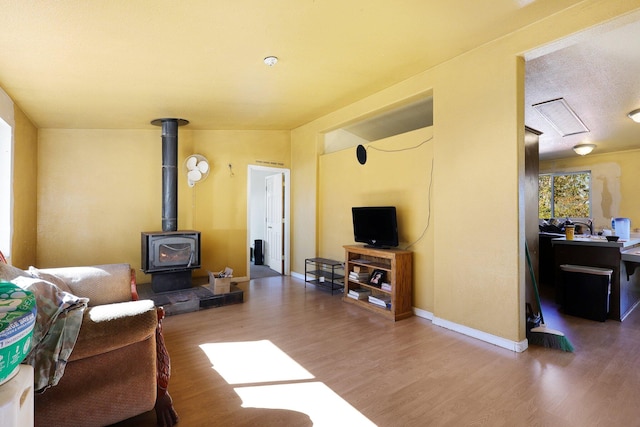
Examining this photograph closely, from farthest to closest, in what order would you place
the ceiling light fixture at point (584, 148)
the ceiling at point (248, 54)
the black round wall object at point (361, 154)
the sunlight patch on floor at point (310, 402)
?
the ceiling light fixture at point (584, 148), the black round wall object at point (361, 154), the ceiling at point (248, 54), the sunlight patch on floor at point (310, 402)

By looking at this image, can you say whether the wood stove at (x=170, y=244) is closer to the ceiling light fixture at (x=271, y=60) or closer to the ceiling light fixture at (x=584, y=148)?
the ceiling light fixture at (x=271, y=60)

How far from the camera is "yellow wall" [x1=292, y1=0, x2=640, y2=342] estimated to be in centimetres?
276

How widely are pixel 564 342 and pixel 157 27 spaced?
13.7 ft

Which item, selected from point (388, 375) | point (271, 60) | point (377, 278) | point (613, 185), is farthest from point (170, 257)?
point (613, 185)

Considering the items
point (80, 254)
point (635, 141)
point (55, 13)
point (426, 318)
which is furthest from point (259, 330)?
point (635, 141)

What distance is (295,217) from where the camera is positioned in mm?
6062

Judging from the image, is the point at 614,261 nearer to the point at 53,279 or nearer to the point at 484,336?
the point at 484,336

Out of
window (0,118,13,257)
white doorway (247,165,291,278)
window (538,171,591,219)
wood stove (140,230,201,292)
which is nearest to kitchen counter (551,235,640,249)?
window (538,171,591,219)

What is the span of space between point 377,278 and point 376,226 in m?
0.65

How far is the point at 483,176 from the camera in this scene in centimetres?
301

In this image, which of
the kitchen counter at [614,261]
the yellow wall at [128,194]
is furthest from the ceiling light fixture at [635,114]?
the yellow wall at [128,194]

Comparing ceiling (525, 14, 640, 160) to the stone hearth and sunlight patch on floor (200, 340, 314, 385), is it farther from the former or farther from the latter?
the stone hearth

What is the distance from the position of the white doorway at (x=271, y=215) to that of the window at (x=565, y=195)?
6084 millimetres

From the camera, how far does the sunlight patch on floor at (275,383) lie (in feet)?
6.31
